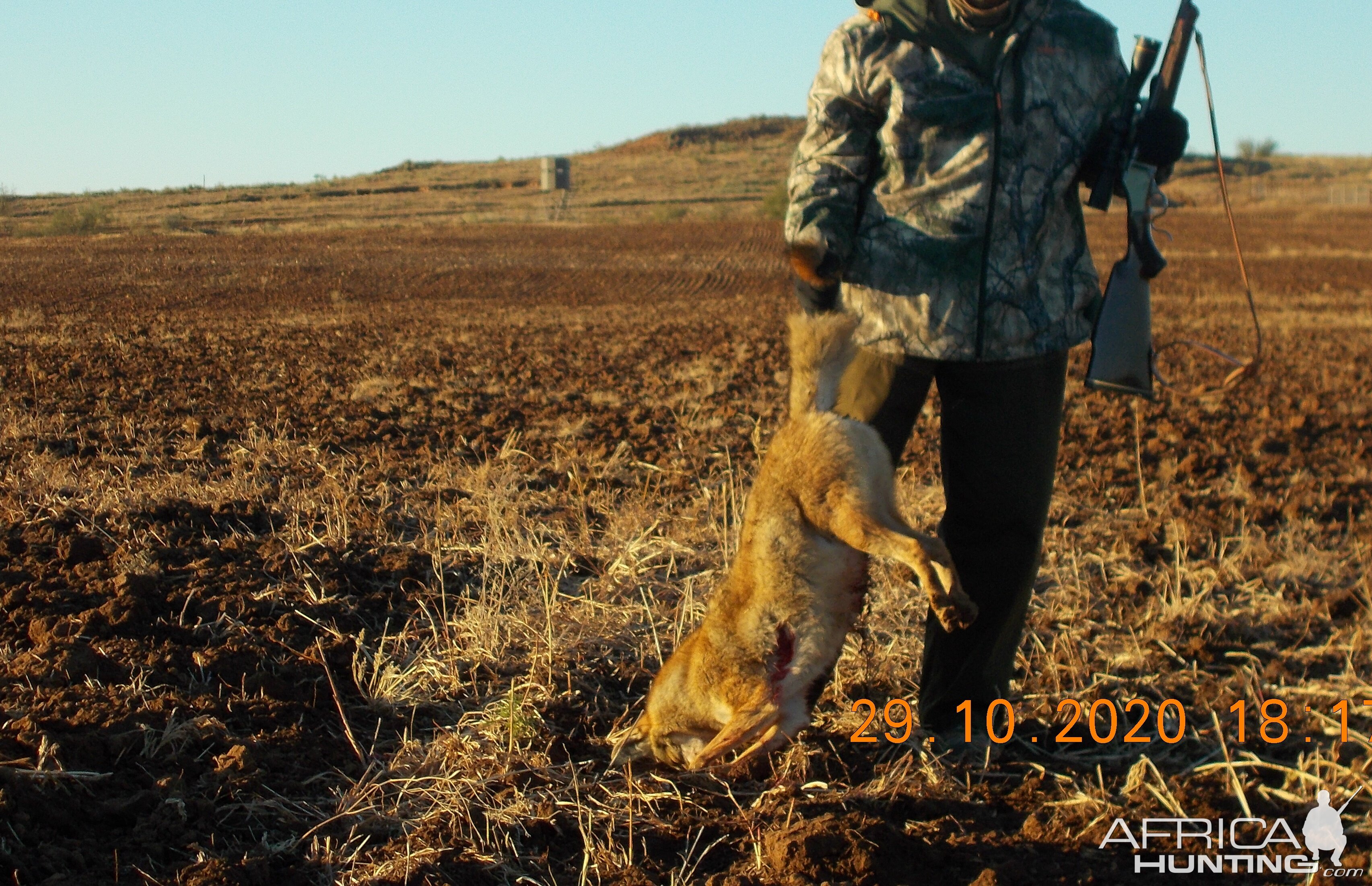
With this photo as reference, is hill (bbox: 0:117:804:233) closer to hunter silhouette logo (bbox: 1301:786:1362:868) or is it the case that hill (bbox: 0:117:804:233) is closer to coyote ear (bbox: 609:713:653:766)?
coyote ear (bbox: 609:713:653:766)

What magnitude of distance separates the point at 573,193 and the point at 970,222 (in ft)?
144

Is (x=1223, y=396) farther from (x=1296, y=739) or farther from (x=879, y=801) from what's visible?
(x=879, y=801)

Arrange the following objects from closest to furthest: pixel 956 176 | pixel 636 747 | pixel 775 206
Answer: pixel 956 176 → pixel 636 747 → pixel 775 206

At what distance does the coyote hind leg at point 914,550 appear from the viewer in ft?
9.45

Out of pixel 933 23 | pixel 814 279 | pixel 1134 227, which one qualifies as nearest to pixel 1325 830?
pixel 1134 227

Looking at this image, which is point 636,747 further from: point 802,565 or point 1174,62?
point 1174,62

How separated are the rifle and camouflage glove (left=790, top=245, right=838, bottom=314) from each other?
31.6 inches

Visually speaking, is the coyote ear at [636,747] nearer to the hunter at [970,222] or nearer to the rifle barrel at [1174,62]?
the hunter at [970,222]

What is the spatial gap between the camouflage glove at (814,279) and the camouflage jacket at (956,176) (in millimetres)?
45

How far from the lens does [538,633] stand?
432cm

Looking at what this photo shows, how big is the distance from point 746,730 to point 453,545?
8.59 feet

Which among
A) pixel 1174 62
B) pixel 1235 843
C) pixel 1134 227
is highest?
pixel 1174 62

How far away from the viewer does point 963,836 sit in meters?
3.30

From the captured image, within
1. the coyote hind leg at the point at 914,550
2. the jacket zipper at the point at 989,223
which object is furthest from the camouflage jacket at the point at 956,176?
the coyote hind leg at the point at 914,550
